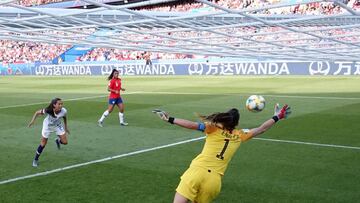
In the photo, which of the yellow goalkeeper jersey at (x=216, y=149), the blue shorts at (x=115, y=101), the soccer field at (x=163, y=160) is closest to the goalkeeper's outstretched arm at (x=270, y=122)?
the yellow goalkeeper jersey at (x=216, y=149)

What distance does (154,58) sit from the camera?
50.0 m

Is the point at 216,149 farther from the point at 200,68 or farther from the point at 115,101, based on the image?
the point at 200,68

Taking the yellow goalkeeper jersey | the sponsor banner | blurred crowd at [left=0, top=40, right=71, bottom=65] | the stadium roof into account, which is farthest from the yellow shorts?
blurred crowd at [left=0, top=40, right=71, bottom=65]

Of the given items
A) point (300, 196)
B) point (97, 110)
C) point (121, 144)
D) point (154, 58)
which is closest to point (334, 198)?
point (300, 196)

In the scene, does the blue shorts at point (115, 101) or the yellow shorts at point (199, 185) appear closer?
the yellow shorts at point (199, 185)

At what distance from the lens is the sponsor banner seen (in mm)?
35688

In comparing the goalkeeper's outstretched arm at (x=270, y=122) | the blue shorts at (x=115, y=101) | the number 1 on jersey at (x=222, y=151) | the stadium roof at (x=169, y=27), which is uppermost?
the stadium roof at (x=169, y=27)

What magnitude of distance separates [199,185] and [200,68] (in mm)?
38168

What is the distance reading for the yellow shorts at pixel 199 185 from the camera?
489 cm

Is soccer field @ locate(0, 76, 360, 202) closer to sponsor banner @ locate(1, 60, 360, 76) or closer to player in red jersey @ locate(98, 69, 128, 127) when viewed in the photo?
player in red jersey @ locate(98, 69, 128, 127)

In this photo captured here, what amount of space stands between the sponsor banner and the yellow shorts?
31521 millimetres

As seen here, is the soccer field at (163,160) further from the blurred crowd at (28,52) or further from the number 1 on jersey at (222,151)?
the blurred crowd at (28,52)

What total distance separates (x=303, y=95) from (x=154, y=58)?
2946 cm

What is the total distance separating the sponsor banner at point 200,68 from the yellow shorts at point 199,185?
103ft
